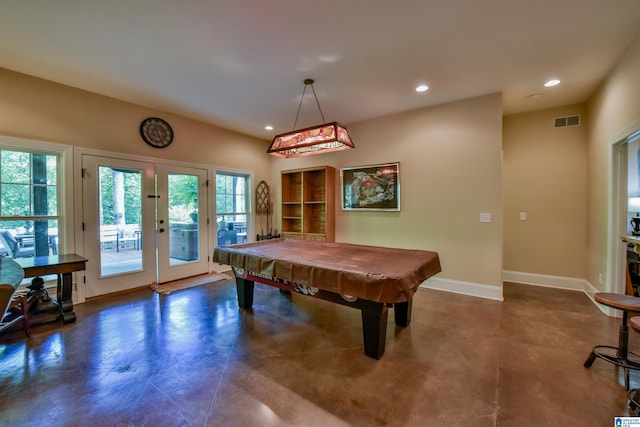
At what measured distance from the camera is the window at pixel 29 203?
10.0ft

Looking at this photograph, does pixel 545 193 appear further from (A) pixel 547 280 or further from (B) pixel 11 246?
(B) pixel 11 246

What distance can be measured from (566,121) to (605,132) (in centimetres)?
98

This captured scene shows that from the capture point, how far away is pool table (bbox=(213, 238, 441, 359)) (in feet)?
6.16

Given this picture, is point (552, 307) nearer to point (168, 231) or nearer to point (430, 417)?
point (430, 417)

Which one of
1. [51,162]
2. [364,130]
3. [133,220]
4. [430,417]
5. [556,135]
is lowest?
[430,417]

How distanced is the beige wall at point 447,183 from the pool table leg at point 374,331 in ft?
7.52

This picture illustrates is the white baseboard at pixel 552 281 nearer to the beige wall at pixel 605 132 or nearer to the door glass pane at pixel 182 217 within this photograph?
the beige wall at pixel 605 132

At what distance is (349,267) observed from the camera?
2227 millimetres

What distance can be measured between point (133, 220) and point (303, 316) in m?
3.06

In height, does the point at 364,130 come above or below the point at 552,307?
above

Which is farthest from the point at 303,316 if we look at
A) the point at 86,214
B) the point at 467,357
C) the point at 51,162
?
the point at 51,162

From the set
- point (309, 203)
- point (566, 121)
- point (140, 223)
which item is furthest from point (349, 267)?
point (566, 121)

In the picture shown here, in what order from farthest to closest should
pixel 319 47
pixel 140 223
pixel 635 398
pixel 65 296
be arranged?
pixel 140 223
pixel 65 296
pixel 319 47
pixel 635 398

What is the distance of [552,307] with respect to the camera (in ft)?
10.9
